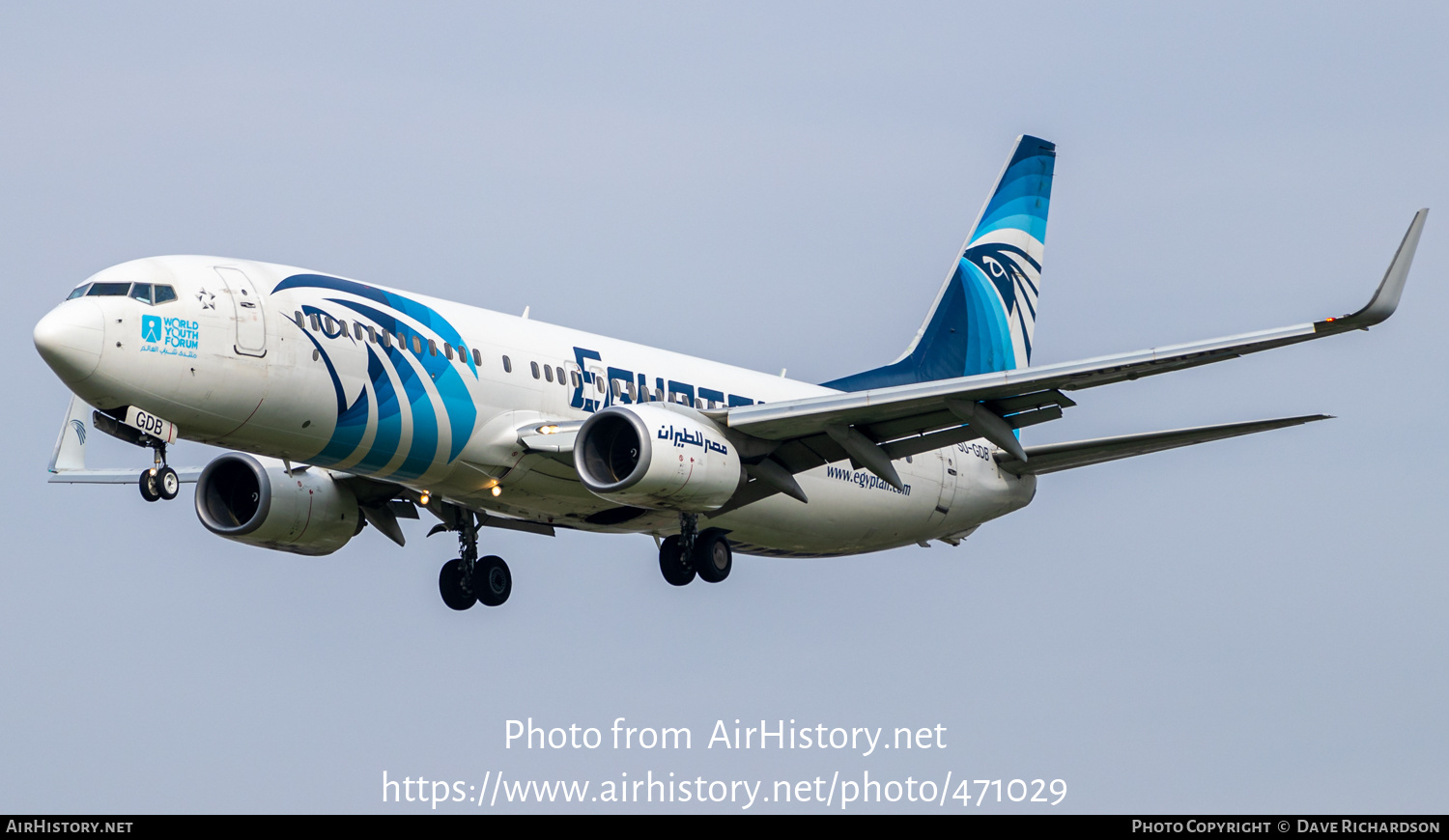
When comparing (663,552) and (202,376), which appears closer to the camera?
(202,376)

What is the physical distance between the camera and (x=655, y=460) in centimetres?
2936

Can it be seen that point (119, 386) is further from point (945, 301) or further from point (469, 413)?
point (945, 301)

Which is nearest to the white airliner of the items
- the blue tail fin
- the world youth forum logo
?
the world youth forum logo

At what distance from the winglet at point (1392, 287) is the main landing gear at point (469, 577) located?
56.2 feet

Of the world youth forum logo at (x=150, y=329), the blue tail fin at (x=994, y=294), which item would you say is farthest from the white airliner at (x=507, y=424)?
the blue tail fin at (x=994, y=294)

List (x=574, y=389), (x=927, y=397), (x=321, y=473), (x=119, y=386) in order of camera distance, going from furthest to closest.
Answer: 1. (x=321, y=473)
2. (x=574, y=389)
3. (x=927, y=397)
4. (x=119, y=386)

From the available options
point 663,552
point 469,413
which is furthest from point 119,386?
point 663,552

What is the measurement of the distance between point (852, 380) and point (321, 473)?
11.5 m

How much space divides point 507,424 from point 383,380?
2.41 m

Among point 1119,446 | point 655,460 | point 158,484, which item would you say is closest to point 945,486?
point 1119,446

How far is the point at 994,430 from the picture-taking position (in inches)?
1185

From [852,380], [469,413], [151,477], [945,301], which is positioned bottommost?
[151,477]

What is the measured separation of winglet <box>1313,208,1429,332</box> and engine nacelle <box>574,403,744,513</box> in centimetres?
1031

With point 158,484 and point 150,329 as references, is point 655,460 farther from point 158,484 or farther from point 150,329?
point 150,329
